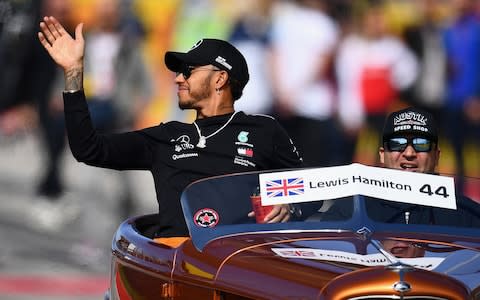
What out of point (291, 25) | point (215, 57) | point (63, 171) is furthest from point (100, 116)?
point (215, 57)

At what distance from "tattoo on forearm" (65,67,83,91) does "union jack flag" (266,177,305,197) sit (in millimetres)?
1226

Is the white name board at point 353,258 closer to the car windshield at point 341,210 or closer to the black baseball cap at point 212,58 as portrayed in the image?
the car windshield at point 341,210

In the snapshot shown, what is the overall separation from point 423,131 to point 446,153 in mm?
8039

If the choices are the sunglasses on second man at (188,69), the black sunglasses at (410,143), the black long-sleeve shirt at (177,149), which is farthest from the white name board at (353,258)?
the sunglasses on second man at (188,69)

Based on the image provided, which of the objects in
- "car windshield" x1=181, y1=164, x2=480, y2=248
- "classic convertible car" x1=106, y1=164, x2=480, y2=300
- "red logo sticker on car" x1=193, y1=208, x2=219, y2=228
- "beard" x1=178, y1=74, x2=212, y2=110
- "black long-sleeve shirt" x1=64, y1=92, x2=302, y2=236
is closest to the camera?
"classic convertible car" x1=106, y1=164, x2=480, y2=300

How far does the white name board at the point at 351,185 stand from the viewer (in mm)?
5488

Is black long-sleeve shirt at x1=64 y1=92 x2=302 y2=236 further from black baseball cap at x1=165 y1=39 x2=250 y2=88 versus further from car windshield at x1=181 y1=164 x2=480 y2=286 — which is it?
car windshield at x1=181 y1=164 x2=480 y2=286

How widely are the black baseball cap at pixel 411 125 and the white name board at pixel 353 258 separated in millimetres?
1618

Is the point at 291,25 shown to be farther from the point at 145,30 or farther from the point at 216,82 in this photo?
the point at 216,82

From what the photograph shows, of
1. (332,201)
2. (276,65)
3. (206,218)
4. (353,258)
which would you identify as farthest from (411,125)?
(276,65)

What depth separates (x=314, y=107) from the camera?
13828mm

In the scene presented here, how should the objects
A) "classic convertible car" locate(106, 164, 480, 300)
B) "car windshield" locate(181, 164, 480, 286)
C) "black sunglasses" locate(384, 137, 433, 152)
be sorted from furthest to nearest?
"black sunglasses" locate(384, 137, 433, 152) < "car windshield" locate(181, 164, 480, 286) < "classic convertible car" locate(106, 164, 480, 300)

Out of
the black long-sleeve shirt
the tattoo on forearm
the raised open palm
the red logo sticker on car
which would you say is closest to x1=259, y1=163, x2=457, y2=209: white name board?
the red logo sticker on car

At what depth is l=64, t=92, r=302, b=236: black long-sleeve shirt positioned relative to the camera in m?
6.34
